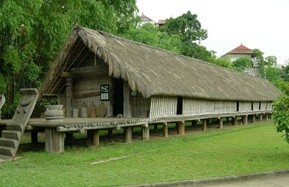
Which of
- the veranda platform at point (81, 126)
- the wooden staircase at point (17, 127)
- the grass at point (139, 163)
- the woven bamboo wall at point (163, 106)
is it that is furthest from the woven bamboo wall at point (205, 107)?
the wooden staircase at point (17, 127)

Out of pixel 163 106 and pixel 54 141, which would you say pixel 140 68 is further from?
pixel 54 141

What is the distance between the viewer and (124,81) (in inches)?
634

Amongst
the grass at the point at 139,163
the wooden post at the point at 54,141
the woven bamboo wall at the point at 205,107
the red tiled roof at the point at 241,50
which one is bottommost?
the grass at the point at 139,163

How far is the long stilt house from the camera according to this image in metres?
15.2

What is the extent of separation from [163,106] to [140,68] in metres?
1.97

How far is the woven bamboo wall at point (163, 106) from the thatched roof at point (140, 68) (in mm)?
489

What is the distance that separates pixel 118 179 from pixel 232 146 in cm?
671

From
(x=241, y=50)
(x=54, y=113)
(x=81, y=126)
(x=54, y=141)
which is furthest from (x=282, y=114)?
(x=241, y=50)

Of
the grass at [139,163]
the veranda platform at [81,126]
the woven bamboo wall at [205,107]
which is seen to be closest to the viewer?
the grass at [139,163]

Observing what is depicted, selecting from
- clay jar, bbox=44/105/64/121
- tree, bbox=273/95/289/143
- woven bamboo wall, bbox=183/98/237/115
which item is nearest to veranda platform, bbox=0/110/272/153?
clay jar, bbox=44/105/64/121

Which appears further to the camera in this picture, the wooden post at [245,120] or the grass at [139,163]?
the wooden post at [245,120]

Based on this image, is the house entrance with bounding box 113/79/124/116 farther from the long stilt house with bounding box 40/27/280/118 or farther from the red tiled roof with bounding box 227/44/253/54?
the red tiled roof with bounding box 227/44/253/54

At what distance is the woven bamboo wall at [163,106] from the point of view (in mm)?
15797

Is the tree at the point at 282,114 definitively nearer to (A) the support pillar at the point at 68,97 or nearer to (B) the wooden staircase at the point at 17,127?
(B) the wooden staircase at the point at 17,127
